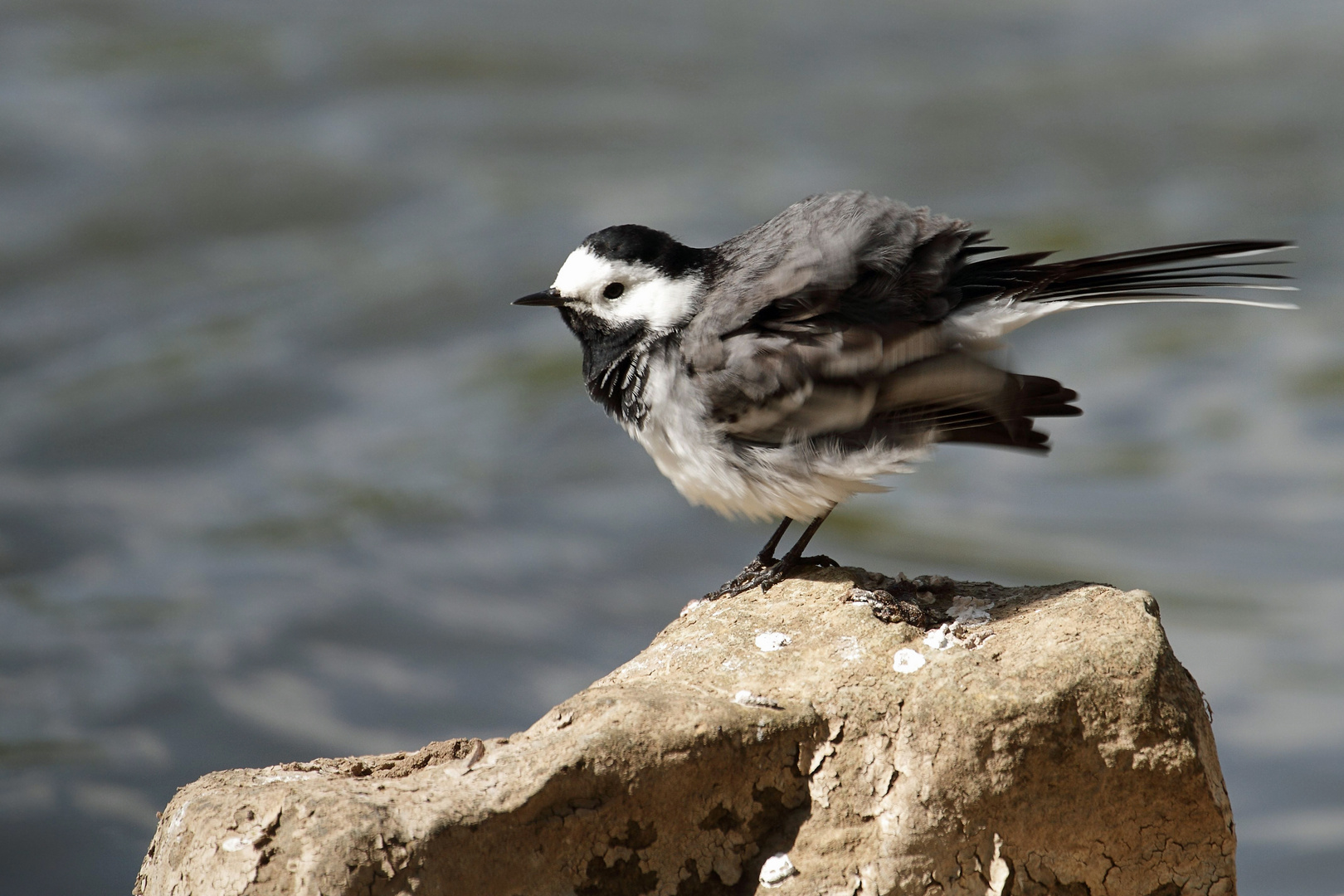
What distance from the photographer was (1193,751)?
167 inches

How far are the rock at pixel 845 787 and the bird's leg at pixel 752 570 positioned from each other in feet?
3.42

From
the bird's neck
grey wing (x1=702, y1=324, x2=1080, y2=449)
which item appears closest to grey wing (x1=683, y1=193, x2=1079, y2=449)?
grey wing (x1=702, y1=324, x2=1080, y2=449)

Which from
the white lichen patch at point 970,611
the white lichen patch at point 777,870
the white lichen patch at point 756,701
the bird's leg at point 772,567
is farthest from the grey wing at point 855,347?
the white lichen patch at point 777,870

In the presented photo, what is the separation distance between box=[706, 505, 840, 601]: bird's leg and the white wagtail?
10 mm

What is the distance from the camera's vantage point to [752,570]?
571cm

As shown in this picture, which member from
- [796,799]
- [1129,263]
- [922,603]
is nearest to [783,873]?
[796,799]

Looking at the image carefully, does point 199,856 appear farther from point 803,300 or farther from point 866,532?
point 866,532

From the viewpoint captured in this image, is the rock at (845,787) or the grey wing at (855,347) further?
the grey wing at (855,347)

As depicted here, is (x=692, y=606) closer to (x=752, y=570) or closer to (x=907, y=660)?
(x=752, y=570)

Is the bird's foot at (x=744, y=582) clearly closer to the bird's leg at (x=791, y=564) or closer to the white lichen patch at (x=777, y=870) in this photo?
the bird's leg at (x=791, y=564)

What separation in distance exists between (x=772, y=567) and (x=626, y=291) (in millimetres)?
1265

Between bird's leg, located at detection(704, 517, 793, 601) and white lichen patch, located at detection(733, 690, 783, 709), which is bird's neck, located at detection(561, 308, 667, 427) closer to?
bird's leg, located at detection(704, 517, 793, 601)

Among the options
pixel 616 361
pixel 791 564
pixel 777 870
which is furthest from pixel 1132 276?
pixel 777 870

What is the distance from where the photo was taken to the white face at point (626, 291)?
18.9 ft
